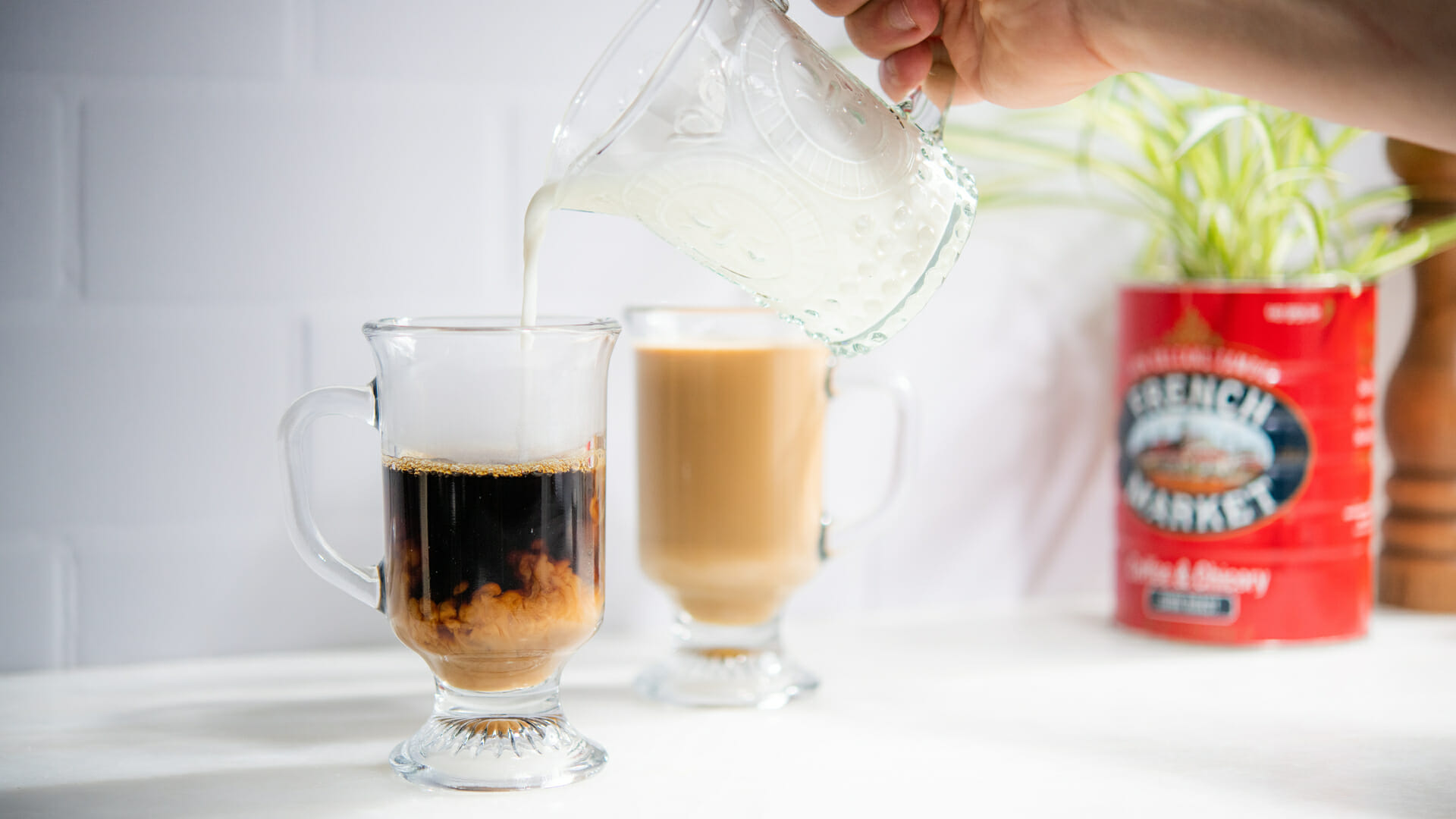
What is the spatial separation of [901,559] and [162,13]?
0.75 meters

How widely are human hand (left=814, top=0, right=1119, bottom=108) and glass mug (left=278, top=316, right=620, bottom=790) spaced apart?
0.92 ft

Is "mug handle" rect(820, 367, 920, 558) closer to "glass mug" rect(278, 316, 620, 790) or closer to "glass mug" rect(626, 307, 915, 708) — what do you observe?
"glass mug" rect(626, 307, 915, 708)

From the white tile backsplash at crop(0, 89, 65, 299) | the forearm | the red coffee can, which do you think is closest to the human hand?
the forearm

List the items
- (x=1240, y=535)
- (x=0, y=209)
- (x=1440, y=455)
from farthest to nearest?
(x=1440, y=455), (x=1240, y=535), (x=0, y=209)

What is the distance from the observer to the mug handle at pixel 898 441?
90 cm

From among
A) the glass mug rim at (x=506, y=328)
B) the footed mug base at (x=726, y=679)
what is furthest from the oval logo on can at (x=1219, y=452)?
the glass mug rim at (x=506, y=328)

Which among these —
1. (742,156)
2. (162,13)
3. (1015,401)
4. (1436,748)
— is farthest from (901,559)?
(162,13)

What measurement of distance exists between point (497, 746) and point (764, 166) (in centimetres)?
35

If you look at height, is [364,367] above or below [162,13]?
below

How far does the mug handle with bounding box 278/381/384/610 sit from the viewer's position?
0.73 metres

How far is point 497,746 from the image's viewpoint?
711mm

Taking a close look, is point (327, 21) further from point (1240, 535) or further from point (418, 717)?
point (1240, 535)

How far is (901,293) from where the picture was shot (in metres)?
0.70

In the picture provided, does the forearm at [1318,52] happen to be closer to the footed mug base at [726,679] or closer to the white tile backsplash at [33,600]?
the footed mug base at [726,679]
